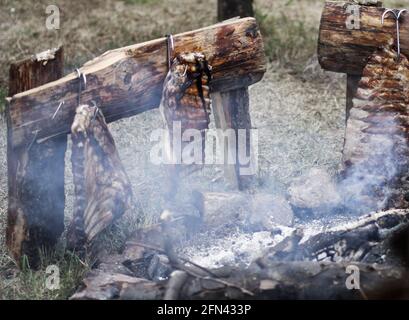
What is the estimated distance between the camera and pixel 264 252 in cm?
411

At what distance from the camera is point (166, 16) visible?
26.3 ft

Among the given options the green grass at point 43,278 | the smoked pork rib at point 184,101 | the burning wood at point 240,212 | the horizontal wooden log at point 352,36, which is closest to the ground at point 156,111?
the green grass at point 43,278

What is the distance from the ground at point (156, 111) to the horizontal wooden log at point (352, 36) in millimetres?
837

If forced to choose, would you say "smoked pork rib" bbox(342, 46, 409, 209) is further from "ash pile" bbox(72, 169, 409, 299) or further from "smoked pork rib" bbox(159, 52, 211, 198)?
"smoked pork rib" bbox(159, 52, 211, 198)

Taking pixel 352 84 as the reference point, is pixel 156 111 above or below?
below

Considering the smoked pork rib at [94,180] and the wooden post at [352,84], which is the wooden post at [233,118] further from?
the smoked pork rib at [94,180]

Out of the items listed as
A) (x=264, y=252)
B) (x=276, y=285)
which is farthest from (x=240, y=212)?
(x=276, y=285)

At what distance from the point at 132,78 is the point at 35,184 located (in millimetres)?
805

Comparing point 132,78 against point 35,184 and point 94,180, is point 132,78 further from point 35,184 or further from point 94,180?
point 35,184

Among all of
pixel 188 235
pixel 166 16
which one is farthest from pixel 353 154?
pixel 166 16
